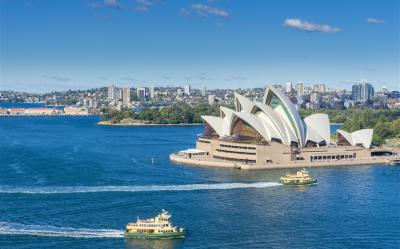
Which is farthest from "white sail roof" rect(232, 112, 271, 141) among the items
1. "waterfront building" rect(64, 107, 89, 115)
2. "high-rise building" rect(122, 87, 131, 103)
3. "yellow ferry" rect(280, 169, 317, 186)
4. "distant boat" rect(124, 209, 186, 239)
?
"high-rise building" rect(122, 87, 131, 103)

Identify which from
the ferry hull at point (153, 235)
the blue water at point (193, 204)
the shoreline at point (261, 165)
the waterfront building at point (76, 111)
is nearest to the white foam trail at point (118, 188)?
the blue water at point (193, 204)

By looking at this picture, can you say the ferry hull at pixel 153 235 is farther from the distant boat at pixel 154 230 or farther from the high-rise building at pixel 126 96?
the high-rise building at pixel 126 96

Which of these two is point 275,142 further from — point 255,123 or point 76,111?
point 76,111

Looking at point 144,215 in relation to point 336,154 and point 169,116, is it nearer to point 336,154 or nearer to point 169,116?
point 336,154

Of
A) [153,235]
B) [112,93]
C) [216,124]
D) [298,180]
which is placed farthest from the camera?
[112,93]

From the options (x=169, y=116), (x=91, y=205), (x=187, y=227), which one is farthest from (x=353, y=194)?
(x=169, y=116)

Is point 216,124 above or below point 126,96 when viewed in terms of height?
below

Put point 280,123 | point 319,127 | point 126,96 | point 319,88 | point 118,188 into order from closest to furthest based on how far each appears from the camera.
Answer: point 118,188, point 280,123, point 319,127, point 126,96, point 319,88

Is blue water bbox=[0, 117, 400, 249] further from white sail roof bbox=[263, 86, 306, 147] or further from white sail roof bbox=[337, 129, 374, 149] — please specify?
white sail roof bbox=[263, 86, 306, 147]

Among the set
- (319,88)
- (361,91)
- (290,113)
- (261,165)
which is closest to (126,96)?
(361,91)
